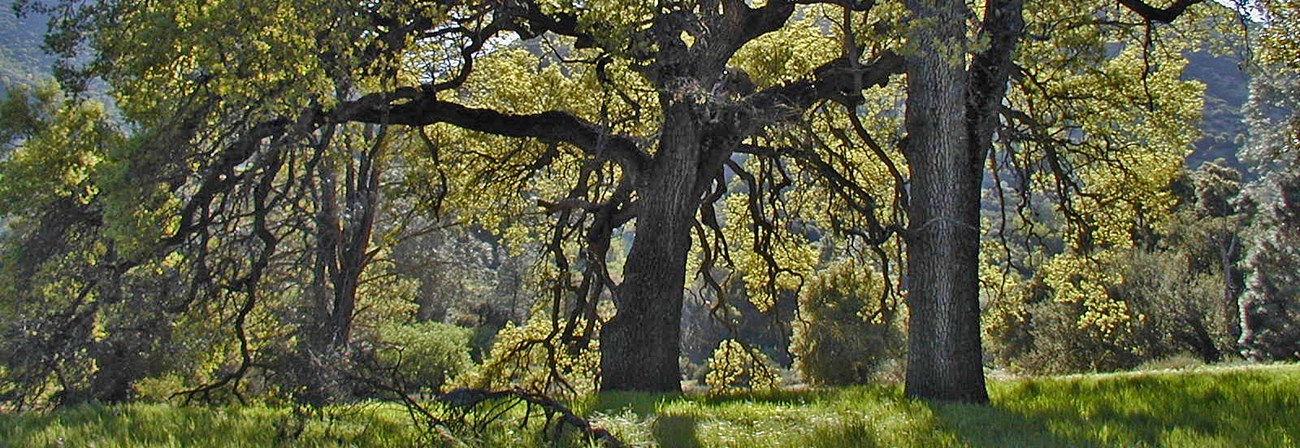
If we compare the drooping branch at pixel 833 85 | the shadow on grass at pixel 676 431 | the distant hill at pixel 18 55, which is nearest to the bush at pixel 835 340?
the drooping branch at pixel 833 85

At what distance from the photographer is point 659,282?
1090 cm

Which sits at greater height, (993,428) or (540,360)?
(540,360)

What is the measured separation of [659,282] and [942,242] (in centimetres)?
354

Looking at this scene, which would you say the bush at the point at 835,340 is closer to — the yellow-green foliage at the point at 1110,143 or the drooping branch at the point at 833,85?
the yellow-green foliage at the point at 1110,143

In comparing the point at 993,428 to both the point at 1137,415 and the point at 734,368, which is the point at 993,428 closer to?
the point at 1137,415

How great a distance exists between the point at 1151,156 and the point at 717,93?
8.90m

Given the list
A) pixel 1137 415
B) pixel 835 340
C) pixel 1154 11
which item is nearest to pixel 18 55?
pixel 835 340

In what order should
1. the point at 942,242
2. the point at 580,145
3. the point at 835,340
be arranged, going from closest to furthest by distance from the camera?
the point at 942,242 < the point at 580,145 < the point at 835,340

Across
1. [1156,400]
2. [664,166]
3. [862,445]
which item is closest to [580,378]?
[664,166]

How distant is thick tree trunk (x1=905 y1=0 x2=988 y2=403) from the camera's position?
8.46 meters

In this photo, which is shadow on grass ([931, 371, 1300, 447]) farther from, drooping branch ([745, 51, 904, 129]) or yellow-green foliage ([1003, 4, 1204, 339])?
yellow-green foliage ([1003, 4, 1204, 339])

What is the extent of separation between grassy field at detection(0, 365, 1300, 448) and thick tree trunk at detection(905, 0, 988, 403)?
0.42 meters

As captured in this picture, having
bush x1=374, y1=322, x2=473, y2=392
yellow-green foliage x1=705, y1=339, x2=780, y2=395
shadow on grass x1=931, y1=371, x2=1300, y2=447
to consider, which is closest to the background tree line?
yellow-green foliage x1=705, y1=339, x2=780, y2=395

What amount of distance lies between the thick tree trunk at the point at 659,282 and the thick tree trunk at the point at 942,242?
9.56 feet
